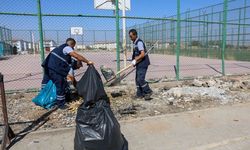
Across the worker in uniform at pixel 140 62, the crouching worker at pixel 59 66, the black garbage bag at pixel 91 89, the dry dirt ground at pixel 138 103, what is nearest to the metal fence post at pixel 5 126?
the dry dirt ground at pixel 138 103

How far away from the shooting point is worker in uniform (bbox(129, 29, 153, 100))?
6016 mm

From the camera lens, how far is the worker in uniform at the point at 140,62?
6.02 m

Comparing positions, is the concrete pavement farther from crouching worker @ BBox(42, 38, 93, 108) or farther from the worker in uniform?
the worker in uniform

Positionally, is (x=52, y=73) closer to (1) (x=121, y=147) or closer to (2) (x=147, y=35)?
(1) (x=121, y=147)

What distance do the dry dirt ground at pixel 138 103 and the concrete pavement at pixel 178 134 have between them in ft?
1.31

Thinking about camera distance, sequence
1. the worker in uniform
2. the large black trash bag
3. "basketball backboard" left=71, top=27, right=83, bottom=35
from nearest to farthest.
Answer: the large black trash bag, the worker in uniform, "basketball backboard" left=71, top=27, right=83, bottom=35

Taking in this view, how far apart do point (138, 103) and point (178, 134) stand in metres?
1.94

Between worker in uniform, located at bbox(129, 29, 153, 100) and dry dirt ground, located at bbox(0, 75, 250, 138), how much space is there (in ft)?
0.87

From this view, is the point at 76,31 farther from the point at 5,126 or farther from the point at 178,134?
the point at 178,134

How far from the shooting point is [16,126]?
4.55 meters

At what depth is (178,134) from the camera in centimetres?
420

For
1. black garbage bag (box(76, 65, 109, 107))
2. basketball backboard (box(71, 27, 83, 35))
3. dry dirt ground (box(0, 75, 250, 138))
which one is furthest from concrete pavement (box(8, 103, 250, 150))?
basketball backboard (box(71, 27, 83, 35))

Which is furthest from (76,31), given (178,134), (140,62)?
(178,134)

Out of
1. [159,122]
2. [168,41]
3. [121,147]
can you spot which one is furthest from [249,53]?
[121,147]
